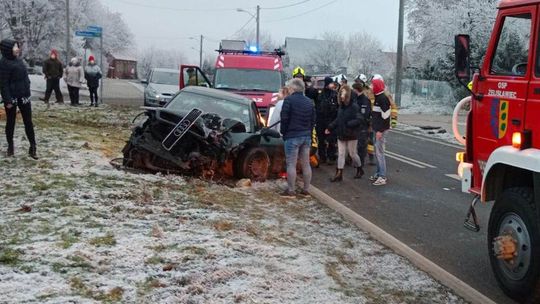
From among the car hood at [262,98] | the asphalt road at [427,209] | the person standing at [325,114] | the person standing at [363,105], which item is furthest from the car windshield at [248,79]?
the person standing at [363,105]

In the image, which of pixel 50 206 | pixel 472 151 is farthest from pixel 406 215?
pixel 50 206

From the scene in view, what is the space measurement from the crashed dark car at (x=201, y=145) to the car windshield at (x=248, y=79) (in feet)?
16.2

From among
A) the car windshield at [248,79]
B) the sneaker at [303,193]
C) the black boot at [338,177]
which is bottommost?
the sneaker at [303,193]

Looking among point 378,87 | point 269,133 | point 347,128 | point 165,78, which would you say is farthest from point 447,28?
point 269,133

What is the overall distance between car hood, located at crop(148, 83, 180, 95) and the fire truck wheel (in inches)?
650

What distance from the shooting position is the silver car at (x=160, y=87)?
20031 millimetres

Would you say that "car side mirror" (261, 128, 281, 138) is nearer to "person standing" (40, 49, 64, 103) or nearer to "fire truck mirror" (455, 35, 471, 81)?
"fire truck mirror" (455, 35, 471, 81)

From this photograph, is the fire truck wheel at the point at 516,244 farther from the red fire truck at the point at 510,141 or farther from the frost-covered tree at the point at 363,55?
the frost-covered tree at the point at 363,55

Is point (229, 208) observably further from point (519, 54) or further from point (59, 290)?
point (519, 54)

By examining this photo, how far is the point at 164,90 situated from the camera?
20.8 m

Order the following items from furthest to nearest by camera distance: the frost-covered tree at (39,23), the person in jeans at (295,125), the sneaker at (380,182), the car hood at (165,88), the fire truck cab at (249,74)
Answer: the frost-covered tree at (39,23)
the car hood at (165,88)
the fire truck cab at (249,74)
the sneaker at (380,182)
the person in jeans at (295,125)

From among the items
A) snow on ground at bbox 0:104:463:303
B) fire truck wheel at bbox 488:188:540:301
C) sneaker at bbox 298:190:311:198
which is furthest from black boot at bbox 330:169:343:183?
fire truck wheel at bbox 488:188:540:301

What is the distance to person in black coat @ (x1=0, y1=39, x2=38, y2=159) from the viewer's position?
902 cm

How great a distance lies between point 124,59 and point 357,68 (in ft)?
126
